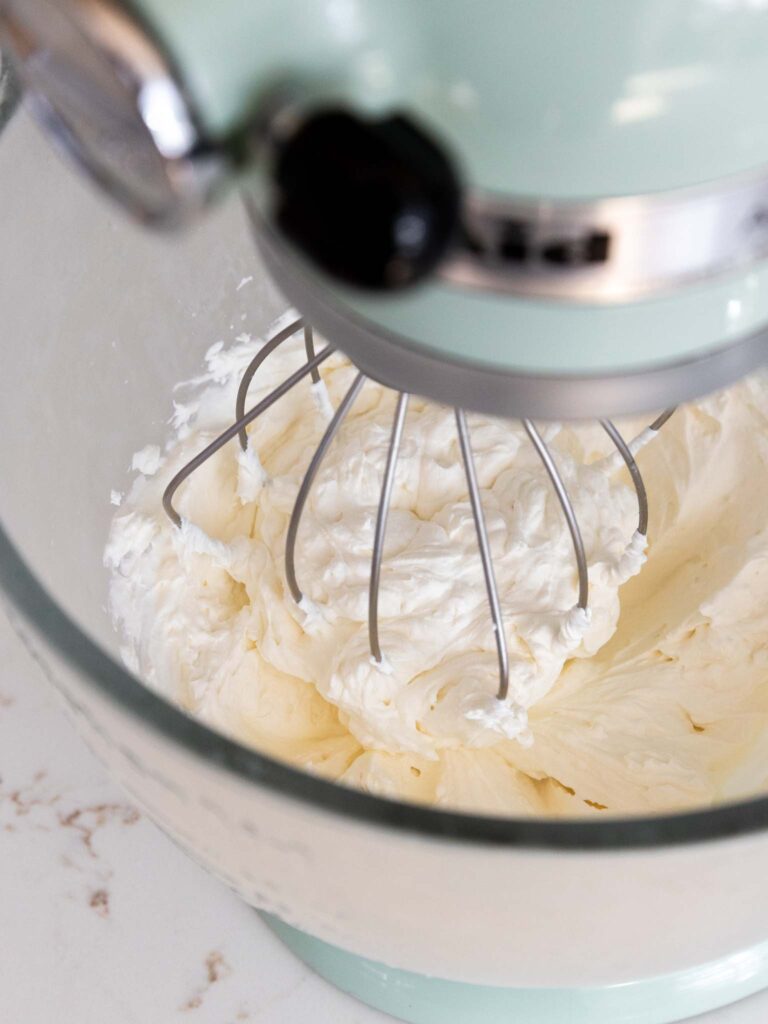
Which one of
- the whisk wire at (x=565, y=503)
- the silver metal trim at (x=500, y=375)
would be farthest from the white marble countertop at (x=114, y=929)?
the silver metal trim at (x=500, y=375)

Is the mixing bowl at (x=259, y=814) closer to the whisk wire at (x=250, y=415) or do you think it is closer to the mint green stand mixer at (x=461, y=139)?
the whisk wire at (x=250, y=415)

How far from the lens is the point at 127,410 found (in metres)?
0.78

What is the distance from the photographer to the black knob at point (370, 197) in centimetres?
29

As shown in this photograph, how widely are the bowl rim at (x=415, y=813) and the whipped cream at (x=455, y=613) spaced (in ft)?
0.85

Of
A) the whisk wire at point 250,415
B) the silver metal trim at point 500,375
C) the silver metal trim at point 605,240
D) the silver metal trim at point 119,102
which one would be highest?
the silver metal trim at point 119,102

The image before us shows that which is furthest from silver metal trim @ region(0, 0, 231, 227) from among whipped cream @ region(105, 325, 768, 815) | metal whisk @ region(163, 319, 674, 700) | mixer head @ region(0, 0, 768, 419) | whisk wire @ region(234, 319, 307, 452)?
whipped cream @ region(105, 325, 768, 815)

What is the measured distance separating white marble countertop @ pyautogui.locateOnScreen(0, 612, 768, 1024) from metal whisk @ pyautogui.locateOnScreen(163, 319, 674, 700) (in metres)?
0.17

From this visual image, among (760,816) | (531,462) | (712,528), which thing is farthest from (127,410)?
(760,816)

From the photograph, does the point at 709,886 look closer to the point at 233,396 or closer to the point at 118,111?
the point at 118,111

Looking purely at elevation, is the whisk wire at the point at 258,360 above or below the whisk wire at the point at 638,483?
above

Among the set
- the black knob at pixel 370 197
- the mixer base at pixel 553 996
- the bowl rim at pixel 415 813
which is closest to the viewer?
the black knob at pixel 370 197

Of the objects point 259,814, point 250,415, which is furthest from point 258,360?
point 259,814

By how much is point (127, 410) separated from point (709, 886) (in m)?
0.48

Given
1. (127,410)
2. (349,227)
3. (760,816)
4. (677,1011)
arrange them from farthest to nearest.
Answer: (127,410) → (677,1011) → (760,816) → (349,227)
